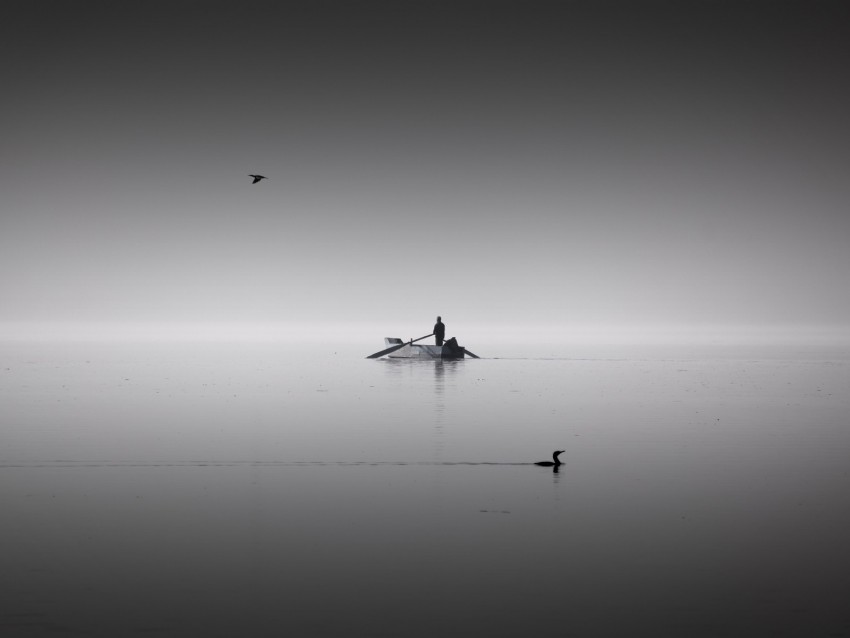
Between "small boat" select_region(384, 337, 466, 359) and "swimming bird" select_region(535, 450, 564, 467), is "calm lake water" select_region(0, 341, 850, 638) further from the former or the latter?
"small boat" select_region(384, 337, 466, 359)

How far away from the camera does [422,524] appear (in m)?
12.9

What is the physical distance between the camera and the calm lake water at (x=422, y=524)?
9109mm

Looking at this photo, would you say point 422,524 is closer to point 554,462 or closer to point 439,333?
point 554,462

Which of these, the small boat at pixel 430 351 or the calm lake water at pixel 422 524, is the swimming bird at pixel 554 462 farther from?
the small boat at pixel 430 351

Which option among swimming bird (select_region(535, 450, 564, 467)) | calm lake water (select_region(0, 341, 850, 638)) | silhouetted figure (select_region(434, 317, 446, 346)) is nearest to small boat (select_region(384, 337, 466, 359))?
silhouetted figure (select_region(434, 317, 446, 346))

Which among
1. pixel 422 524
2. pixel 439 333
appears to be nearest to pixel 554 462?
pixel 422 524

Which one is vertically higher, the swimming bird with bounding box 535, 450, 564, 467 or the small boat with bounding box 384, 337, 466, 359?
the small boat with bounding box 384, 337, 466, 359

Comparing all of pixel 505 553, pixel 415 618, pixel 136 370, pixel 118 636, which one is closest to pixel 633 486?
pixel 505 553

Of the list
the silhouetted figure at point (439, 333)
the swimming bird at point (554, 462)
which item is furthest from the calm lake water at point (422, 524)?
the silhouetted figure at point (439, 333)

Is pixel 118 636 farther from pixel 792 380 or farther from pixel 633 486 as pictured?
pixel 792 380

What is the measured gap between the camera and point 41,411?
28.1m

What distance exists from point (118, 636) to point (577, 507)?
7.95 m

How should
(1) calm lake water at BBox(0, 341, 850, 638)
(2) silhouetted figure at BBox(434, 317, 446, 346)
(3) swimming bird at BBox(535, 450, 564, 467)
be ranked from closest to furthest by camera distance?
(1) calm lake water at BBox(0, 341, 850, 638) < (3) swimming bird at BBox(535, 450, 564, 467) < (2) silhouetted figure at BBox(434, 317, 446, 346)

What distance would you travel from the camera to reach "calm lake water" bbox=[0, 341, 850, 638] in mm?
9109
